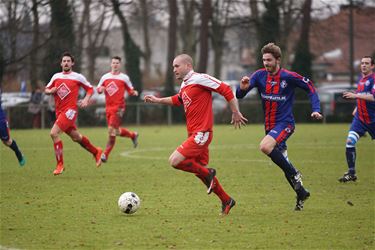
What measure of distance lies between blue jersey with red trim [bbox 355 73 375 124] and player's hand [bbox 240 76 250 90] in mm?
4765

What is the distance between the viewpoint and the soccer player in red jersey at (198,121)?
1026cm

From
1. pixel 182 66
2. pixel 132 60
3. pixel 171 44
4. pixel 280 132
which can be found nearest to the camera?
pixel 182 66

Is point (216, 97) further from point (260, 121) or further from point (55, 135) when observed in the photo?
point (55, 135)

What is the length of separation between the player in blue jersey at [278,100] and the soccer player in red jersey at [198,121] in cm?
58

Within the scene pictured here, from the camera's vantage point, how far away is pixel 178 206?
11.1 metres

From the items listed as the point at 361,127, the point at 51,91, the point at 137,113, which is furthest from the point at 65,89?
the point at 137,113

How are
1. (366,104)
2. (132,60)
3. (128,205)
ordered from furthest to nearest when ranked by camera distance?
(132,60), (366,104), (128,205)

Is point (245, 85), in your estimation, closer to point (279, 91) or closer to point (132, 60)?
point (279, 91)

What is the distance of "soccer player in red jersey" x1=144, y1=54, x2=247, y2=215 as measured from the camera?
10258 mm

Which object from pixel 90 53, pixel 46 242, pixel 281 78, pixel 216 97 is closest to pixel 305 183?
pixel 281 78

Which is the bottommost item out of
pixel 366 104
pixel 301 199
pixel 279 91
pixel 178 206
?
pixel 178 206

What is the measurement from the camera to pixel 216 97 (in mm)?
40188


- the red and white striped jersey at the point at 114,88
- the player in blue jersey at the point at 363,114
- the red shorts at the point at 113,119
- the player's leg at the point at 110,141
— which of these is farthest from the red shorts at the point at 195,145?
the red and white striped jersey at the point at 114,88

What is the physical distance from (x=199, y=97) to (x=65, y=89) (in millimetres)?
5984
